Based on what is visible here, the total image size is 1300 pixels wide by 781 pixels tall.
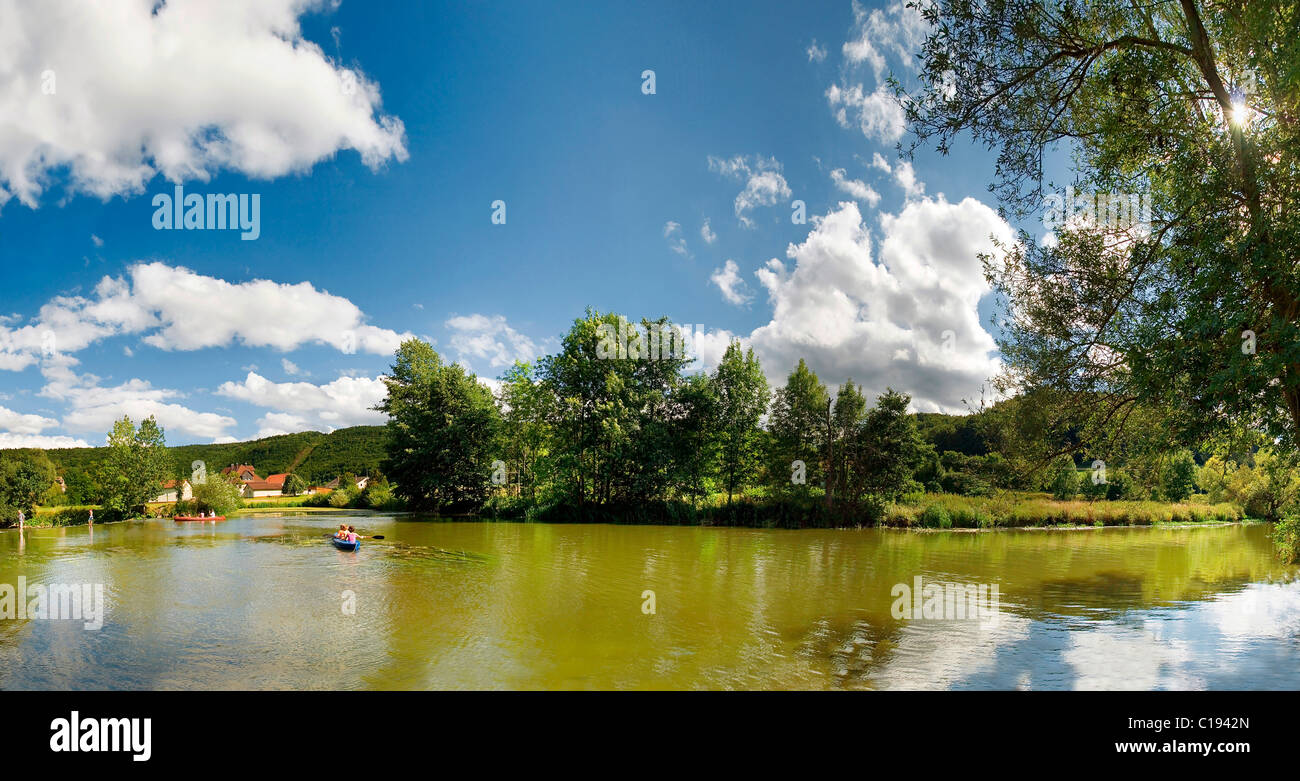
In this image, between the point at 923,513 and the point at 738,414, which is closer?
the point at 923,513

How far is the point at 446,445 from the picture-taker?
4522cm

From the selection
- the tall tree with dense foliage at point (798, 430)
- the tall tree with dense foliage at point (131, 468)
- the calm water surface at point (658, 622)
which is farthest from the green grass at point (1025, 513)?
the tall tree with dense foliage at point (131, 468)

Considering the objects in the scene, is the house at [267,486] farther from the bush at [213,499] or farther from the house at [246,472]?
the bush at [213,499]

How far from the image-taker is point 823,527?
111 feet

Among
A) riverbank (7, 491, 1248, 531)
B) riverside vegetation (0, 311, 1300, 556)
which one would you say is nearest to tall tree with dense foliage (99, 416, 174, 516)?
riverside vegetation (0, 311, 1300, 556)

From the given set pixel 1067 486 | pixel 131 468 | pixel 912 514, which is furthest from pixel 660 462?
pixel 131 468

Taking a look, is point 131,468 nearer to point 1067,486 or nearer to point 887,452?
point 887,452

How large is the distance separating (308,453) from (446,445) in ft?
291

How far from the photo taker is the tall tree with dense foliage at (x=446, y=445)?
148ft

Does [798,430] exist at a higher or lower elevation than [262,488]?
higher

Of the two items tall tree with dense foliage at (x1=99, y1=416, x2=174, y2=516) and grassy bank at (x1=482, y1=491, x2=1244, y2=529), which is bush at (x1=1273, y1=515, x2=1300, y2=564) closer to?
grassy bank at (x1=482, y1=491, x2=1244, y2=529)

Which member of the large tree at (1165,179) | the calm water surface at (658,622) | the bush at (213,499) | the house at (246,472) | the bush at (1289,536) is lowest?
the house at (246,472)

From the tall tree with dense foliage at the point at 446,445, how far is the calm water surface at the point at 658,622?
1956 cm

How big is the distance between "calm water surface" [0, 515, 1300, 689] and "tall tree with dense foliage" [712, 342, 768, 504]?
42.7 feet
